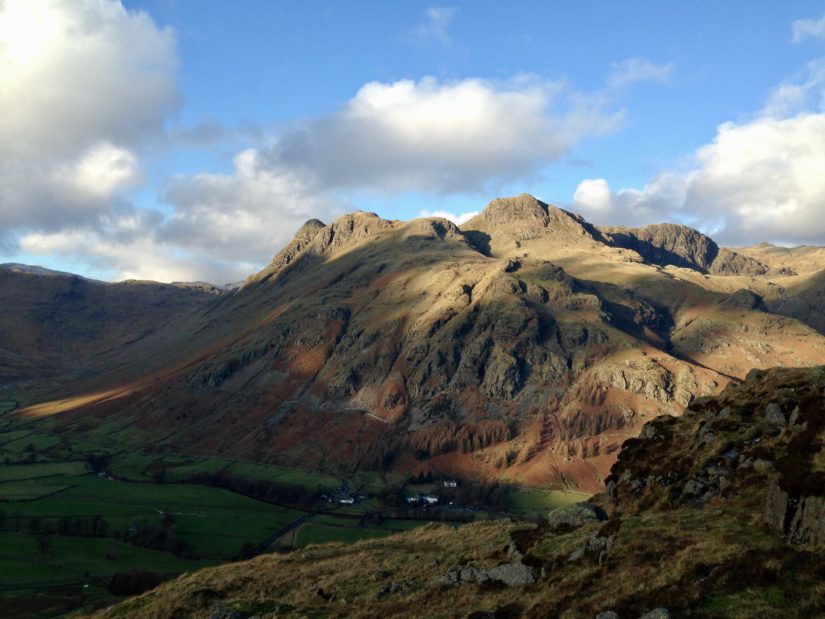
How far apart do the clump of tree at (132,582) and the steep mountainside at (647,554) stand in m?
74.5

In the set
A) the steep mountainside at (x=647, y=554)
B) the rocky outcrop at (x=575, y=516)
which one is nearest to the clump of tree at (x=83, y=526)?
the steep mountainside at (x=647, y=554)

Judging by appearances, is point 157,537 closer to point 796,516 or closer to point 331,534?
point 331,534

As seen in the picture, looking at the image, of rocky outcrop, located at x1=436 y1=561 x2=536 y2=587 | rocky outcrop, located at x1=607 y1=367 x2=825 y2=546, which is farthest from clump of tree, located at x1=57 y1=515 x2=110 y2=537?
rocky outcrop, located at x1=607 y1=367 x2=825 y2=546

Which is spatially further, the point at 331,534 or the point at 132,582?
the point at 331,534

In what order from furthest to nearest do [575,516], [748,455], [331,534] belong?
[331,534] < [575,516] < [748,455]

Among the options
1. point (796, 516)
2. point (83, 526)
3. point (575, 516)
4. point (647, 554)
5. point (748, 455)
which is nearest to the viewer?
point (796, 516)

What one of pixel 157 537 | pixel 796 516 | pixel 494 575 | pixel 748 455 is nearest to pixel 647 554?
pixel 796 516

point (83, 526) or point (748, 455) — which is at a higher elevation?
point (748, 455)

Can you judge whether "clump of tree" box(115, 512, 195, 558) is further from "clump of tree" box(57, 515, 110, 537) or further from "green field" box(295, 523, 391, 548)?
"green field" box(295, 523, 391, 548)

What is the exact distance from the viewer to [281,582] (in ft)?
175

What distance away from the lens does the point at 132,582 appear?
12681 centimetres

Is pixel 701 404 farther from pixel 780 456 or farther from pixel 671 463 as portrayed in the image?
pixel 780 456

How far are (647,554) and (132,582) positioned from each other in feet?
417

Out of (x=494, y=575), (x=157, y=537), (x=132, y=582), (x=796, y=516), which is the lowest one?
(x=157, y=537)
